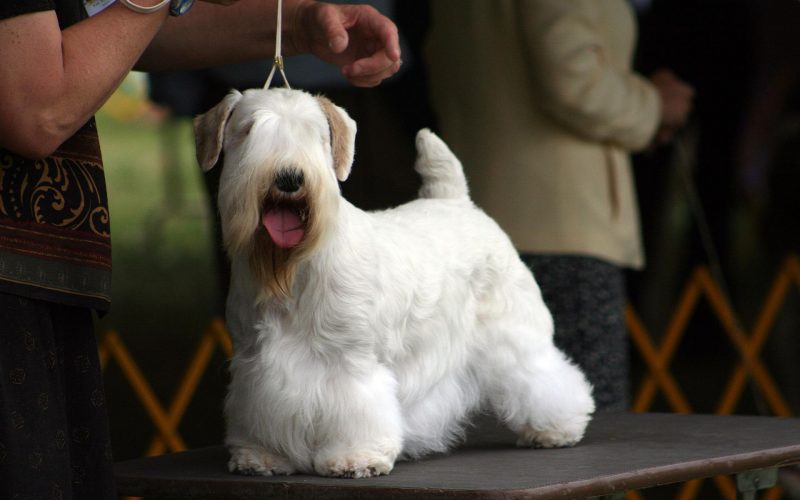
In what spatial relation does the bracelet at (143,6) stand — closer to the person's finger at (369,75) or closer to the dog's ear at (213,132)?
the dog's ear at (213,132)

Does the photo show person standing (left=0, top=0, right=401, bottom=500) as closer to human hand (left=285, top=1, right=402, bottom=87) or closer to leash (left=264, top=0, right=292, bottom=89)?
leash (left=264, top=0, right=292, bottom=89)

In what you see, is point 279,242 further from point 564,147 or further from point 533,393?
point 564,147

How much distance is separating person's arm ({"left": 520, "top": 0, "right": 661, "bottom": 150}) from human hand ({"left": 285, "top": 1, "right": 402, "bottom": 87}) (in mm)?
1300

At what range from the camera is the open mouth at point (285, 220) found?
6.09ft

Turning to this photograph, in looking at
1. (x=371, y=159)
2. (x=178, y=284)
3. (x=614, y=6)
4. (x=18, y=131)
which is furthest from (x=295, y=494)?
(x=178, y=284)

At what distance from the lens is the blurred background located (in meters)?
5.29

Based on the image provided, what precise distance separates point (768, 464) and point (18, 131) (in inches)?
57.5

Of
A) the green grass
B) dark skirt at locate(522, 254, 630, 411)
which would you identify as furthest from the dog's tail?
the green grass

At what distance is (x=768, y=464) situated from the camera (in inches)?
90.0

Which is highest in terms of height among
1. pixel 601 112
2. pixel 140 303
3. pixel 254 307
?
pixel 601 112

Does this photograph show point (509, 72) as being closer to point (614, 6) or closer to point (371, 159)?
point (614, 6)

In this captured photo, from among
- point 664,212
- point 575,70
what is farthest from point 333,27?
point 664,212

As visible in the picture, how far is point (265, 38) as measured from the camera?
2225 millimetres

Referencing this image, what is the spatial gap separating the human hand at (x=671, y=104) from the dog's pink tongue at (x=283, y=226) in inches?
88.8
